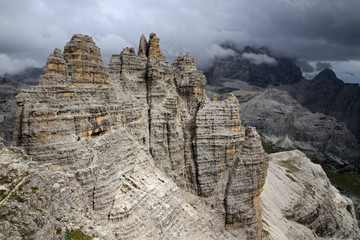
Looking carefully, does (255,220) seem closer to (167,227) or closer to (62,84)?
(167,227)

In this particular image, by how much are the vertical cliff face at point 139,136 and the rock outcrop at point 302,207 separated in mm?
14938

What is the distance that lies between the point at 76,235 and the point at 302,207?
64.5 meters

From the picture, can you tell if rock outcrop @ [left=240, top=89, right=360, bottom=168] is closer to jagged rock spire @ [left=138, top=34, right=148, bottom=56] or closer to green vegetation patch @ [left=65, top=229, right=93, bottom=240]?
jagged rock spire @ [left=138, top=34, right=148, bottom=56]

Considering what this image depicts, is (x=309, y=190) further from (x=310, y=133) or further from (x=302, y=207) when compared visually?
(x=310, y=133)

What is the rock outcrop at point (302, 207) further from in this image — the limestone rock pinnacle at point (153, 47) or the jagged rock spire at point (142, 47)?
the jagged rock spire at point (142, 47)

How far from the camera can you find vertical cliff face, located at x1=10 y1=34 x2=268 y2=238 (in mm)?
24188

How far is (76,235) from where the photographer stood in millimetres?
18094

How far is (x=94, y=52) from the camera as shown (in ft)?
98.5

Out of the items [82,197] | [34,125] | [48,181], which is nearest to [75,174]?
[82,197]

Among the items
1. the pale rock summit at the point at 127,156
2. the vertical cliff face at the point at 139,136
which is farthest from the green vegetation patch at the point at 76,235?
the vertical cliff face at the point at 139,136

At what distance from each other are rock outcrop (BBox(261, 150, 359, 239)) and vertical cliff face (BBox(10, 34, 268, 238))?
14938 millimetres

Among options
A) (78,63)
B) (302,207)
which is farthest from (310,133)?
(78,63)

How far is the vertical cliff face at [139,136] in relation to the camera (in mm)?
24188

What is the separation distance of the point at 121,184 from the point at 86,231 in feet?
30.3
